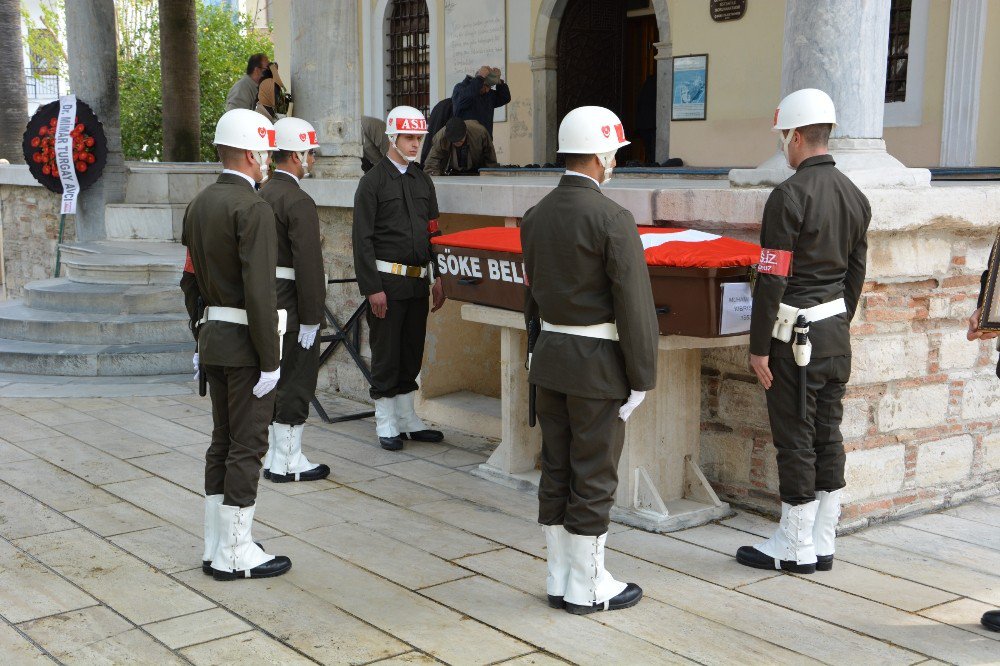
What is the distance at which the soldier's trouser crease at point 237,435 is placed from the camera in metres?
4.51

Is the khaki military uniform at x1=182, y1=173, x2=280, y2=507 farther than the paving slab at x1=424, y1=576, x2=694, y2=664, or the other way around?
the khaki military uniform at x1=182, y1=173, x2=280, y2=507

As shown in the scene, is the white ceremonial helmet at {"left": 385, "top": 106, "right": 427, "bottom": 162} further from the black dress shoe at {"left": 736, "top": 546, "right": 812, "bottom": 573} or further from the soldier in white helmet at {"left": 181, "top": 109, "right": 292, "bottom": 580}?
the black dress shoe at {"left": 736, "top": 546, "right": 812, "bottom": 573}

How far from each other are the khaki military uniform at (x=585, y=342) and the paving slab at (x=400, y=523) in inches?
33.6

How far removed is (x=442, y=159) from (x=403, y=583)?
19.4 ft

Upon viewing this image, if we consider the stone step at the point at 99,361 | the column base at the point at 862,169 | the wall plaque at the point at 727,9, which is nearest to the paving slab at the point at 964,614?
the column base at the point at 862,169

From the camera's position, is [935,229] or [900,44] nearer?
[935,229]

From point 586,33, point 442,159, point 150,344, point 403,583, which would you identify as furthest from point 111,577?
point 586,33

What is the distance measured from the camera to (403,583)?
4508 mm

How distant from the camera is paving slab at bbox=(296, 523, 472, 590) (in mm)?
4586

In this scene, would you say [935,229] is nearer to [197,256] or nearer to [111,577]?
[197,256]

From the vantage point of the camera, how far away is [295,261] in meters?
5.67

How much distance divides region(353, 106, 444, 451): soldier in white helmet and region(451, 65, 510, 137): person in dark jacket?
4.20 meters

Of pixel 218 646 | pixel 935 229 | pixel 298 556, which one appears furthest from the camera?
pixel 935 229

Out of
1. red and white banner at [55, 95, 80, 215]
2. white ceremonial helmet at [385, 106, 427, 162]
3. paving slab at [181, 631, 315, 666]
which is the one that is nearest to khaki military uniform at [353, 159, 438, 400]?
white ceremonial helmet at [385, 106, 427, 162]
